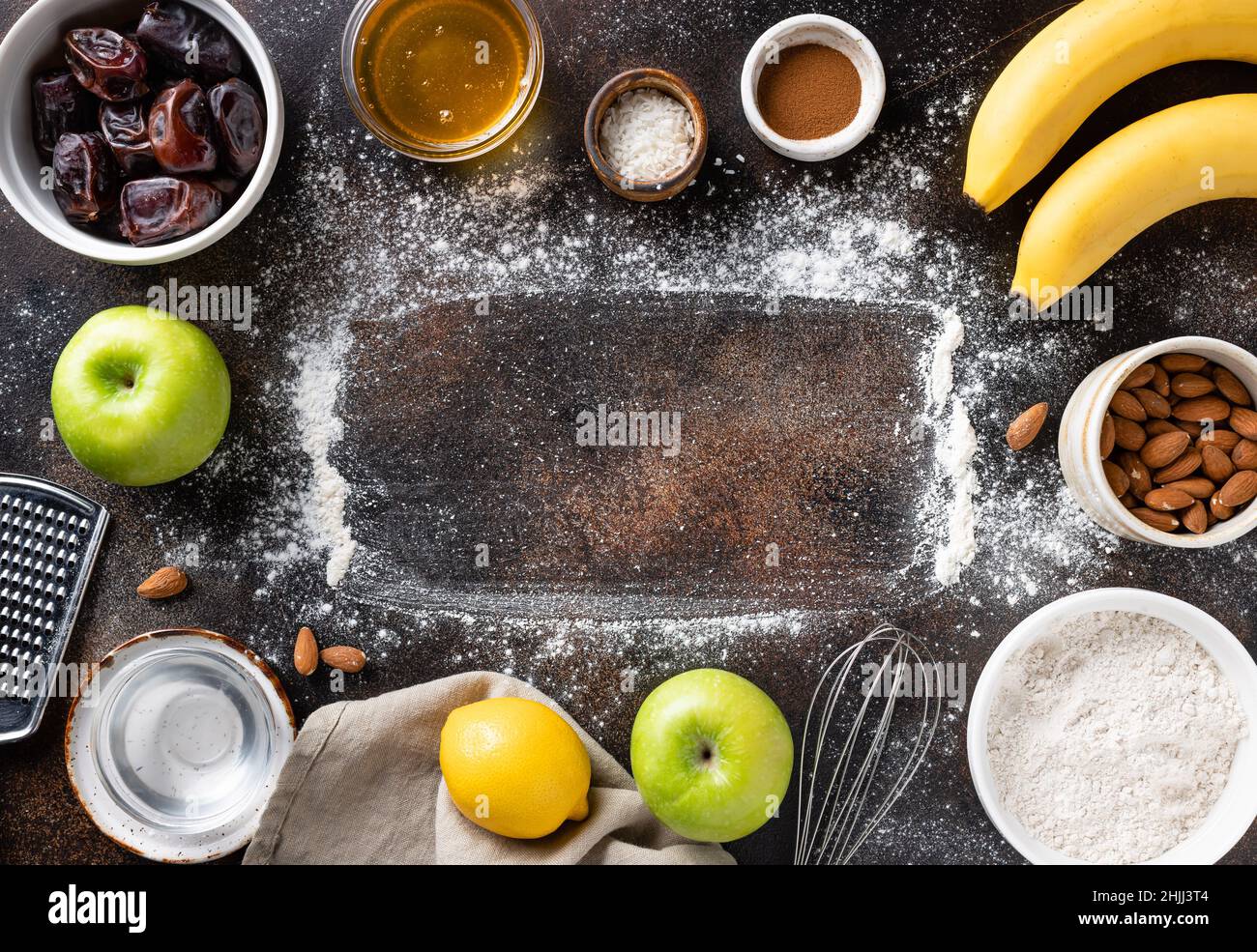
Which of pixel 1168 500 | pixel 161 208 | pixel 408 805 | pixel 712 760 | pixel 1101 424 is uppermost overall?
pixel 161 208

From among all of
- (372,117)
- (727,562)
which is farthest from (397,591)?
(372,117)

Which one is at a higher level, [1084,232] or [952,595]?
[1084,232]

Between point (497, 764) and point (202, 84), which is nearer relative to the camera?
point (497, 764)

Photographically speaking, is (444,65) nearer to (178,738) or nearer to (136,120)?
(136,120)

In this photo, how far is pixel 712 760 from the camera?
43.2 inches

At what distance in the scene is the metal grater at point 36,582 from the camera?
1.22m

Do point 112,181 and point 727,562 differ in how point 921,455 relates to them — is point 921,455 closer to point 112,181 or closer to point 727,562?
point 727,562

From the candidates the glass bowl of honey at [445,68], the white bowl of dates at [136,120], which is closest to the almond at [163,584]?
the white bowl of dates at [136,120]

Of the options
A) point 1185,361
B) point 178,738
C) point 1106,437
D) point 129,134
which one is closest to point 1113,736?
point 1106,437

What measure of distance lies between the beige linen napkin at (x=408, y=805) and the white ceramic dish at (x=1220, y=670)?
A: 1.20ft

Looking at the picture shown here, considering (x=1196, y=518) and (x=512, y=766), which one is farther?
(x=1196, y=518)

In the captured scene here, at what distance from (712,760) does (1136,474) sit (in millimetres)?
700
